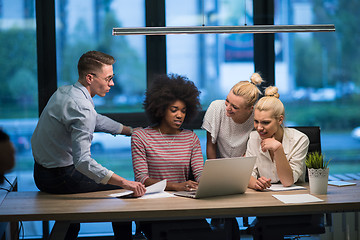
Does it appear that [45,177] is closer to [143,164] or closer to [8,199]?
[8,199]

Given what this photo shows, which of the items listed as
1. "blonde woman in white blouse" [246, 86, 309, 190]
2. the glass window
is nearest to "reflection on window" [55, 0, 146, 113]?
the glass window

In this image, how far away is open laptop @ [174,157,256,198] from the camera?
226cm

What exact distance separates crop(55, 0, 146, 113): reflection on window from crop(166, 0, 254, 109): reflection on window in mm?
285

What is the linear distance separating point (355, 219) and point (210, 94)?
2016 millimetres

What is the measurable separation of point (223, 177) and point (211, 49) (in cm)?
197

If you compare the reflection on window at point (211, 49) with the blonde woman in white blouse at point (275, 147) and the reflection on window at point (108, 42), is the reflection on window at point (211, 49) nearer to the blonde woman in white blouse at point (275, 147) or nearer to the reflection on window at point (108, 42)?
the reflection on window at point (108, 42)

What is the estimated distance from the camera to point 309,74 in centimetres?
428

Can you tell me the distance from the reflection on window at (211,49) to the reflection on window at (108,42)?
0.29 meters

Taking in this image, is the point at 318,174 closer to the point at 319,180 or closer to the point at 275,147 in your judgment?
the point at 319,180

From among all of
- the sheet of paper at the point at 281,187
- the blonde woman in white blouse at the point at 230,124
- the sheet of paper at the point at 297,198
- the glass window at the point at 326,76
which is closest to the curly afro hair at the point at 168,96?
the blonde woman in white blouse at the point at 230,124

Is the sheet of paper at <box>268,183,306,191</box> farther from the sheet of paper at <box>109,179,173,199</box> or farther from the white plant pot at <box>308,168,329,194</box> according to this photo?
the sheet of paper at <box>109,179,173,199</box>

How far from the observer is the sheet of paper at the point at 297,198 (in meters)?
2.25

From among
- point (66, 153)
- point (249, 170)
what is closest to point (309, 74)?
point (249, 170)

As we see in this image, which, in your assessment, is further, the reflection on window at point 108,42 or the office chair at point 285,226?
the reflection on window at point 108,42
